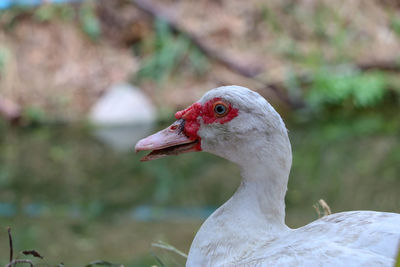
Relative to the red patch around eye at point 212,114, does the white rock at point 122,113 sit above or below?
below

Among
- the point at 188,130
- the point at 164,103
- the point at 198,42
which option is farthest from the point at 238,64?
the point at 188,130

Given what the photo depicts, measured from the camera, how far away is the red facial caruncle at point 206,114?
71.6 inches

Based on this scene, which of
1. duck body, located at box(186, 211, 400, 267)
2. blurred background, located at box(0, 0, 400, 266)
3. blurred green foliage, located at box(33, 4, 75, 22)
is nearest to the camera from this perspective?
duck body, located at box(186, 211, 400, 267)

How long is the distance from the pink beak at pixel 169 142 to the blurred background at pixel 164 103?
2.25m

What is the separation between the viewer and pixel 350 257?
1479mm

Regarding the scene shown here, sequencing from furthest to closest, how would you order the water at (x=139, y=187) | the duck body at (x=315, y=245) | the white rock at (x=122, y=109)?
1. the white rock at (x=122, y=109)
2. the water at (x=139, y=187)
3. the duck body at (x=315, y=245)

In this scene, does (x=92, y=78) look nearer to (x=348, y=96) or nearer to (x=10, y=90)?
(x=10, y=90)

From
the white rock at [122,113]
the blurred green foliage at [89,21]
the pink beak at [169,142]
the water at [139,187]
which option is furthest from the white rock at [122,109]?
the pink beak at [169,142]

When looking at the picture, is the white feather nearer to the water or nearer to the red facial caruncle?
the red facial caruncle

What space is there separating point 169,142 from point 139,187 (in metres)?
3.56

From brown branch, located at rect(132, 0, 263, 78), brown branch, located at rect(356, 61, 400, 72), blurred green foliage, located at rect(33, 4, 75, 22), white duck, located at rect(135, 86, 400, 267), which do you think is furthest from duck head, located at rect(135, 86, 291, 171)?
blurred green foliage, located at rect(33, 4, 75, 22)

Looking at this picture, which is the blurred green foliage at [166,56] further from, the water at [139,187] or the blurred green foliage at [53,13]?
the water at [139,187]

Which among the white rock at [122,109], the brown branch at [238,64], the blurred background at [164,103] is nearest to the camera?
the blurred background at [164,103]

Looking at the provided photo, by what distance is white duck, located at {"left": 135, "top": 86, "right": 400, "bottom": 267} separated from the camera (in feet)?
5.57
